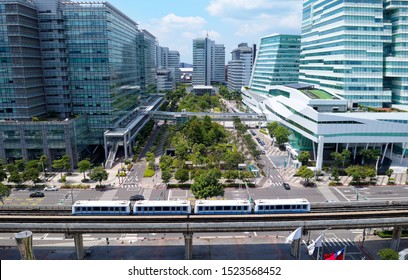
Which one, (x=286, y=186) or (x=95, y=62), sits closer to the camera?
(x=286, y=186)

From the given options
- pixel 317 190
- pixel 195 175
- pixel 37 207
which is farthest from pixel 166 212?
pixel 317 190

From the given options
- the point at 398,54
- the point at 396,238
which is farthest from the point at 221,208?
the point at 398,54

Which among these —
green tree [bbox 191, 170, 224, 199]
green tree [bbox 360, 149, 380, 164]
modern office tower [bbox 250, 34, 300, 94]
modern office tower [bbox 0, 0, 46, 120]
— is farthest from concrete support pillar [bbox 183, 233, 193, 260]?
modern office tower [bbox 250, 34, 300, 94]

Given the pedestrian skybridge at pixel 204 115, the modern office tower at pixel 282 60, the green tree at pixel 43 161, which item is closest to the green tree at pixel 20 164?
the green tree at pixel 43 161

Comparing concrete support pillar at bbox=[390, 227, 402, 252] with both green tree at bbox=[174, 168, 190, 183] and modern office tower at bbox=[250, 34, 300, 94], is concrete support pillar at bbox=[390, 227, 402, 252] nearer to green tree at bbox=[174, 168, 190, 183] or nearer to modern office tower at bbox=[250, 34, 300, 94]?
green tree at bbox=[174, 168, 190, 183]

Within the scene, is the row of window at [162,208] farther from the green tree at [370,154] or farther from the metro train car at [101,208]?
the green tree at [370,154]

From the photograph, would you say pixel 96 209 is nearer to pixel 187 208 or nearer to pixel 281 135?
pixel 187 208
